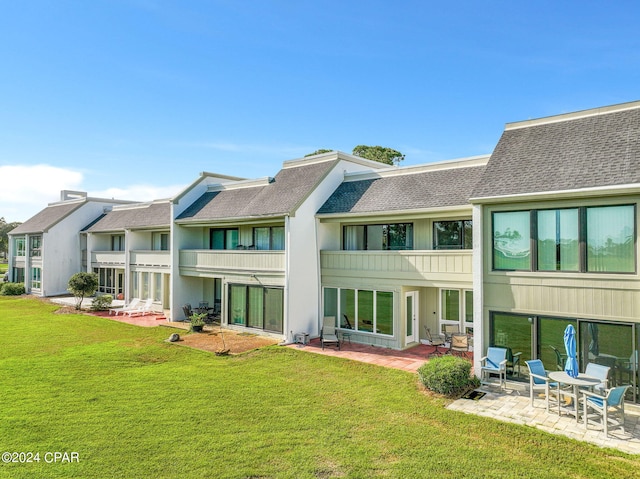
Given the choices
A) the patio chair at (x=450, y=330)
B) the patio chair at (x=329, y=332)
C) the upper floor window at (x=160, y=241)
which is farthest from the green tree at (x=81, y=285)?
the patio chair at (x=450, y=330)

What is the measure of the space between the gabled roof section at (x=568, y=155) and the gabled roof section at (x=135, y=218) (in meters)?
21.8

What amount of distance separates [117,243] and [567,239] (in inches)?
1377

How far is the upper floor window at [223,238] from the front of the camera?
2342 centimetres

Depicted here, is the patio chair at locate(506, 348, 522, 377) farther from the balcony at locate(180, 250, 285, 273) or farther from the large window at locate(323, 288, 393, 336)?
the balcony at locate(180, 250, 285, 273)

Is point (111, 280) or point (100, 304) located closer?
point (100, 304)


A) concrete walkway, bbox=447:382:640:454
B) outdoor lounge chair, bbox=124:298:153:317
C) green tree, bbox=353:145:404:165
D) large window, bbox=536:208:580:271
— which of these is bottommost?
concrete walkway, bbox=447:382:640:454

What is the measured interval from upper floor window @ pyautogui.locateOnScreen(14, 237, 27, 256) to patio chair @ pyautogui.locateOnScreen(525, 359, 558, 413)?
45.0 metres

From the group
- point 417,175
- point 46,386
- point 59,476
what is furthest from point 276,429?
point 417,175

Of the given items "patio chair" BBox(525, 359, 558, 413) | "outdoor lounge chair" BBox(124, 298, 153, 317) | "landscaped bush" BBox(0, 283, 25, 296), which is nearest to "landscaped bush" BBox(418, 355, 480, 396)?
"patio chair" BBox(525, 359, 558, 413)

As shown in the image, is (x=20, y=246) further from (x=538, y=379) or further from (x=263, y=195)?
(x=538, y=379)

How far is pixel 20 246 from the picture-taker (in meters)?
39.5

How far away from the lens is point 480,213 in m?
12.9

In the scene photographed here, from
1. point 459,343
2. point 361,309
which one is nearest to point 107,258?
point 361,309

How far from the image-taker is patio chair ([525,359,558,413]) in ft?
35.4
